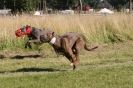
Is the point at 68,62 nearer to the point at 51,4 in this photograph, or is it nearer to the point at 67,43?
the point at 67,43

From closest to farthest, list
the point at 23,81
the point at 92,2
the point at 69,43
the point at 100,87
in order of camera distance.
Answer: the point at 100,87 → the point at 23,81 → the point at 69,43 → the point at 92,2

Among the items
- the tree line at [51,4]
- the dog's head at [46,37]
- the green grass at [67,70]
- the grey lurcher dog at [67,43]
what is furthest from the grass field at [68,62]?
the tree line at [51,4]

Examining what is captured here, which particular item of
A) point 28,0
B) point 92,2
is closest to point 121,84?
point 28,0

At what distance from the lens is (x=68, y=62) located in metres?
13.9

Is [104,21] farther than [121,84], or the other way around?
[104,21]

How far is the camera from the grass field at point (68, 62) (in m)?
10.1

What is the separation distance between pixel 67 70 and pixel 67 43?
71 cm

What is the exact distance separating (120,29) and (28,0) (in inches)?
889

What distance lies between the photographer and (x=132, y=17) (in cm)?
2119

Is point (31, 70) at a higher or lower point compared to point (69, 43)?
lower

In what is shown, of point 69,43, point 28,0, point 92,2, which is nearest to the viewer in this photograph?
point 69,43

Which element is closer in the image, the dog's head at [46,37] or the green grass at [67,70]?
the green grass at [67,70]

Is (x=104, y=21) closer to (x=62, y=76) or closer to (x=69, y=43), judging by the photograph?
(x=69, y=43)

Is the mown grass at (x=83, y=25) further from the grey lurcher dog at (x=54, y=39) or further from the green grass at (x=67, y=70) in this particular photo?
the grey lurcher dog at (x=54, y=39)
